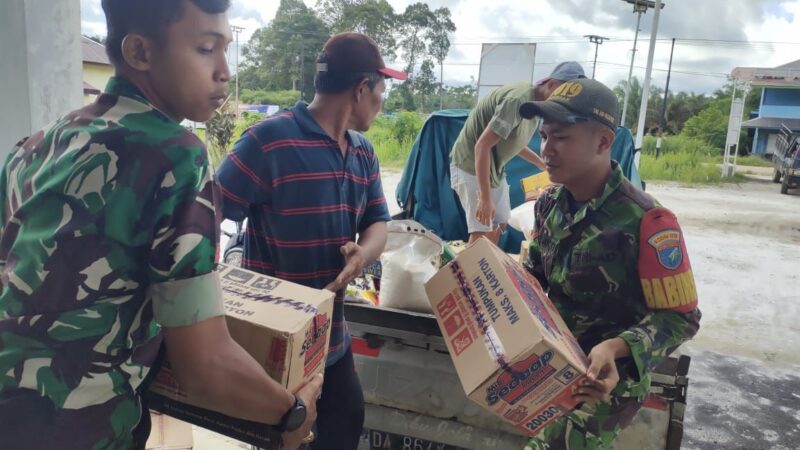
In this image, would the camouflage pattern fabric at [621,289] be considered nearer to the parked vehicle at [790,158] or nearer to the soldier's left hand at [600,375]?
the soldier's left hand at [600,375]

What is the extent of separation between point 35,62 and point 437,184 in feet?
9.94

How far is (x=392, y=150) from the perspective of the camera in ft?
67.6

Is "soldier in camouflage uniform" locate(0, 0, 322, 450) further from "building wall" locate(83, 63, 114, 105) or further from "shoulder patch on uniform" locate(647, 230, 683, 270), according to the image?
"shoulder patch on uniform" locate(647, 230, 683, 270)

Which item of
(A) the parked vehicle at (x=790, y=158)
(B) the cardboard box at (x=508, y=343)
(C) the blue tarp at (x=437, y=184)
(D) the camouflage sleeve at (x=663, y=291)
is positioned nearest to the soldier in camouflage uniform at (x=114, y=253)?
(B) the cardboard box at (x=508, y=343)

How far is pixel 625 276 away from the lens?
179 centimetres

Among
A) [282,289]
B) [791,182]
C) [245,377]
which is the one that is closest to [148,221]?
[245,377]

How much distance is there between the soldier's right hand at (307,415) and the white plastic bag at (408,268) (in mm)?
904

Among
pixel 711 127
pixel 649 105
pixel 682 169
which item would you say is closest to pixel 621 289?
pixel 682 169

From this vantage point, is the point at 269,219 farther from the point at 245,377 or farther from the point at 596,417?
the point at 596,417

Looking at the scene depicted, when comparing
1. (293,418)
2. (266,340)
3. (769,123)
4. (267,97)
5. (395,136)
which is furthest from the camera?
(769,123)

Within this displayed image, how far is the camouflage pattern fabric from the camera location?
5.62 ft

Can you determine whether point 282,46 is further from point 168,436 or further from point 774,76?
point 774,76

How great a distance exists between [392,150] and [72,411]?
65.1 ft

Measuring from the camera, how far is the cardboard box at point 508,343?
4.95 feet
